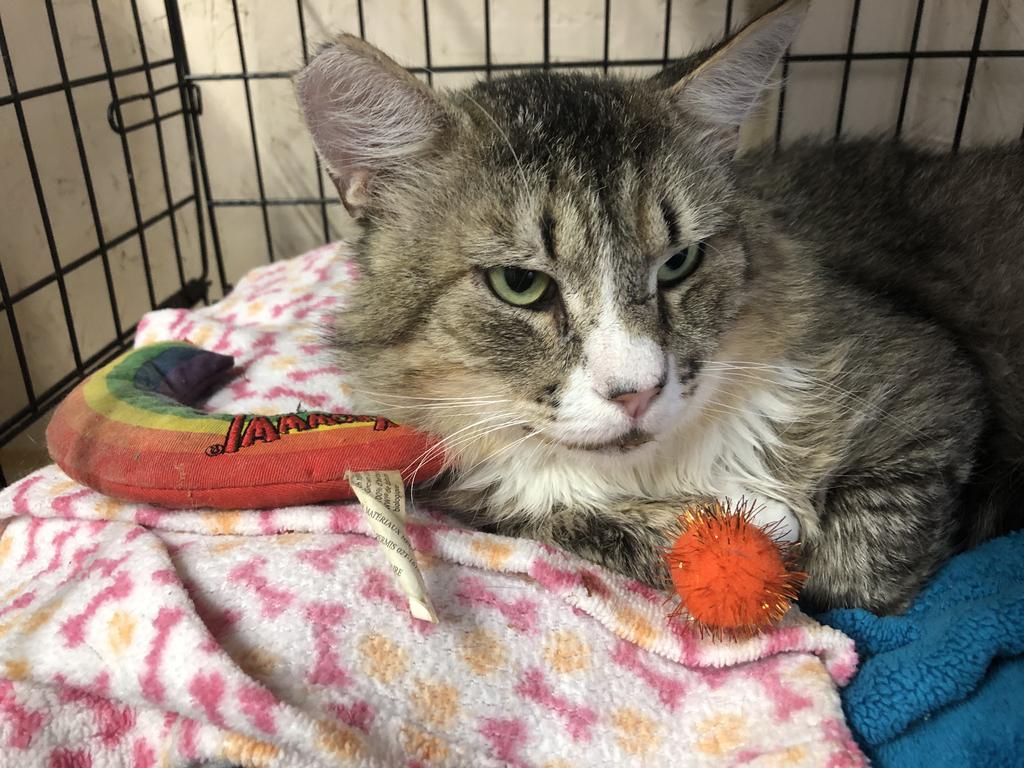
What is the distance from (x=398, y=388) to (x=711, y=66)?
24.7 inches

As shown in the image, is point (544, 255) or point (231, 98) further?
point (231, 98)

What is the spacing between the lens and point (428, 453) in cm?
109

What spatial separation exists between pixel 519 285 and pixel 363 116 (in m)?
0.31

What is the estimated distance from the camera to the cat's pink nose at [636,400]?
0.85m

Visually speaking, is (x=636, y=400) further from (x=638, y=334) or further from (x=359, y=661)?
(x=359, y=661)

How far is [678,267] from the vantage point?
1.00 metres

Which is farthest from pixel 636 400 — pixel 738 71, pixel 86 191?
pixel 86 191

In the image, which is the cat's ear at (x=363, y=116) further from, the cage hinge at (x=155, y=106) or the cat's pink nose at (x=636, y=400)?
the cage hinge at (x=155, y=106)

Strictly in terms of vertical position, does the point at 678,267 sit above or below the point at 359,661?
above

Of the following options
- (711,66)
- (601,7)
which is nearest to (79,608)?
(711,66)

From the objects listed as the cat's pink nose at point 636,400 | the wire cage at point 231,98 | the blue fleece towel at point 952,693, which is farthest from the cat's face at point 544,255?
the wire cage at point 231,98

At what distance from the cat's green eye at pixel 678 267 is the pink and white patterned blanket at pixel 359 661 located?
1.29 ft

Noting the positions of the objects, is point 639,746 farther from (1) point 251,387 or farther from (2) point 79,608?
(1) point 251,387

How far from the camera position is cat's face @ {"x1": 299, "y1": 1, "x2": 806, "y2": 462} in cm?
90
